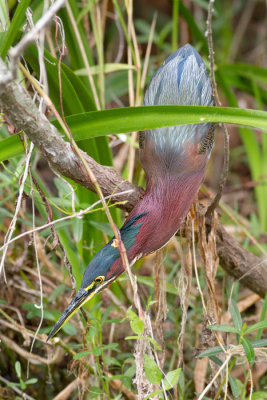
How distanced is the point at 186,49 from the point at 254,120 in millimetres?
720

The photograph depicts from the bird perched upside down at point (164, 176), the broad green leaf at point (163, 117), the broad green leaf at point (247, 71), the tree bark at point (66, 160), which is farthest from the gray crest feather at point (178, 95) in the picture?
the broad green leaf at point (247, 71)

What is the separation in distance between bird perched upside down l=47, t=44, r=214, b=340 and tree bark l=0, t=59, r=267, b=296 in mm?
100

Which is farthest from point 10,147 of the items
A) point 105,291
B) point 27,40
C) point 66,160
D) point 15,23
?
point 105,291

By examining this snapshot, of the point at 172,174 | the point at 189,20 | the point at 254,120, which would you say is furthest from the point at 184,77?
the point at 189,20

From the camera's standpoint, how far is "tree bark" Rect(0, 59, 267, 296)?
116cm

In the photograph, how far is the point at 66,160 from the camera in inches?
53.6

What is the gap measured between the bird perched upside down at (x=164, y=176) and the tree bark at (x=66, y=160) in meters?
0.10

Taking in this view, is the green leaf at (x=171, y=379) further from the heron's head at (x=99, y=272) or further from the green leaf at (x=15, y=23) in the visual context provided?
the green leaf at (x=15, y=23)

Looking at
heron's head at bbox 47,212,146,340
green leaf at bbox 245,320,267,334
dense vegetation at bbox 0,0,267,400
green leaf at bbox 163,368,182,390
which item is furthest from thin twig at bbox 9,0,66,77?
green leaf at bbox 245,320,267,334

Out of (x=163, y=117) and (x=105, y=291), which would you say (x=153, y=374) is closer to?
(x=163, y=117)

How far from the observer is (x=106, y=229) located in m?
1.75

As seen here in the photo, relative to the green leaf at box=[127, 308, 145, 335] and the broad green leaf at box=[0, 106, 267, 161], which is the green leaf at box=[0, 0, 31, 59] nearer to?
the broad green leaf at box=[0, 106, 267, 161]

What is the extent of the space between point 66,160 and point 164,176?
1.18 ft

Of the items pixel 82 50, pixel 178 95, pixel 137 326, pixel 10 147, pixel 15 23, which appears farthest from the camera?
pixel 82 50
